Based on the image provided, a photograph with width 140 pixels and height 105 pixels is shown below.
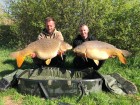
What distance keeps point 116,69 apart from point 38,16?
209 cm

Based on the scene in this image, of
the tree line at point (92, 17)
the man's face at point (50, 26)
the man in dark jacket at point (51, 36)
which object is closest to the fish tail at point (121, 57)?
the man in dark jacket at point (51, 36)

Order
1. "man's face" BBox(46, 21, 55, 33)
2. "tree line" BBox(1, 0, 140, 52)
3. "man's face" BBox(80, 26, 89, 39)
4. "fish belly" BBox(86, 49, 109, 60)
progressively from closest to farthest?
1. "fish belly" BBox(86, 49, 109, 60)
2. "man's face" BBox(80, 26, 89, 39)
3. "man's face" BBox(46, 21, 55, 33)
4. "tree line" BBox(1, 0, 140, 52)

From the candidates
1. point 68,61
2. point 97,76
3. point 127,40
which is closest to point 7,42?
point 68,61

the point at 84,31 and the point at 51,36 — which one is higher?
the point at 84,31

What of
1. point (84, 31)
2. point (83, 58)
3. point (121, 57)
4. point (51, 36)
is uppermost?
point (84, 31)

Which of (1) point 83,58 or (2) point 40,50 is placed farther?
(1) point 83,58

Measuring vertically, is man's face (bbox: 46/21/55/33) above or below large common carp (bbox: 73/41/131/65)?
above

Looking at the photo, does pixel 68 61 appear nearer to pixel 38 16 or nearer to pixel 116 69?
pixel 116 69

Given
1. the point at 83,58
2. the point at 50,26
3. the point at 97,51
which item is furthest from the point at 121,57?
the point at 50,26

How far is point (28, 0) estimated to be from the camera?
24.1 ft

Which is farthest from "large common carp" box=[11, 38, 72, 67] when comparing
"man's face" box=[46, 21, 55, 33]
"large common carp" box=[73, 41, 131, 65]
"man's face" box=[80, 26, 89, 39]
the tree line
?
the tree line

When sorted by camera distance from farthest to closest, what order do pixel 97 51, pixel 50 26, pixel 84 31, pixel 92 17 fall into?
1. pixel 92 17
2. pixel 50 26
3. pixel 84 31
4. pixel 97 51

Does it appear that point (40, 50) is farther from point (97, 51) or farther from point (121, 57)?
point (121, 57)

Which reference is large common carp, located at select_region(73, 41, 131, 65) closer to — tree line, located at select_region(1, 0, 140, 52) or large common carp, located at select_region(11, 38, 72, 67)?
large common carp, located at select_region(11, 38, 72, 67)
